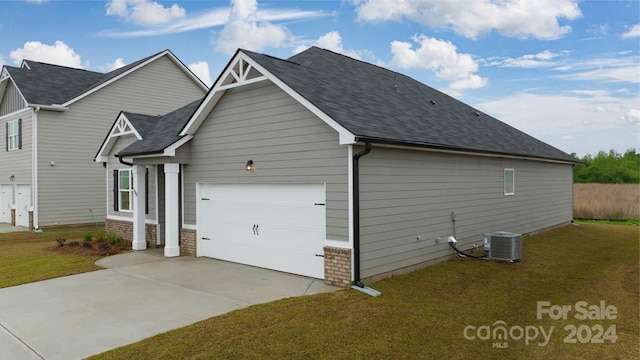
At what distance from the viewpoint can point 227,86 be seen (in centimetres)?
1007

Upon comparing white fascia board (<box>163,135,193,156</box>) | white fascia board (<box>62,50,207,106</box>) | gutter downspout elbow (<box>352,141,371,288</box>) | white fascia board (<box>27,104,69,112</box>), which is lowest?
gutter downspout elbow (<box>352,141,371,288</box>)

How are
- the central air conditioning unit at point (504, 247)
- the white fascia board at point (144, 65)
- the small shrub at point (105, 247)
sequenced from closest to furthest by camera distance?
the central air conditioning unit at point (504, 247)
the small shrub at point (105, 247)
the white fascia board at point (144, 65)

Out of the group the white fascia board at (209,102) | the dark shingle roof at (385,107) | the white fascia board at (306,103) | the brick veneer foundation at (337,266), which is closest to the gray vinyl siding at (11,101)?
the white fascia board at (209,102)

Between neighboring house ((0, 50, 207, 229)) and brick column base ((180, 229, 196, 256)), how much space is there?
10.6 metres

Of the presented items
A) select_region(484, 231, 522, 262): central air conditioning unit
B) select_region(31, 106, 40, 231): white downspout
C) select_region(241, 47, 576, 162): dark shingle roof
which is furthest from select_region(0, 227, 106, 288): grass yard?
select_region(484, 231, 522, 262): central air conditioning unit

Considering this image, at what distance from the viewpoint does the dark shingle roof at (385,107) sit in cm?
865

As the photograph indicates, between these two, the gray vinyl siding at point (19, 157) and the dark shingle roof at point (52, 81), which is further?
the gray vinyl siding at point (19, 157)

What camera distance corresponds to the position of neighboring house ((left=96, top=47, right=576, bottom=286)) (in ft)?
27.1

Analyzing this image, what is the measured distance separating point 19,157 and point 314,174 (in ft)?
60.6

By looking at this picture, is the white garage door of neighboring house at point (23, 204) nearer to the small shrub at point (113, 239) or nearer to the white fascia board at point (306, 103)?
the small shrub at point (113, 239)

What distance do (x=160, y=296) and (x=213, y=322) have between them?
2.05 metres

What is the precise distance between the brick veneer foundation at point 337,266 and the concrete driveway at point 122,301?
7.0 inches

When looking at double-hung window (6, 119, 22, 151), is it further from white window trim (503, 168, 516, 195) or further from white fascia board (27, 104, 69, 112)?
white window trim (503, 168, 516, 195)

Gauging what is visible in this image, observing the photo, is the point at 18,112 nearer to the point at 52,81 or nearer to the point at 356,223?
the point at 52,81
